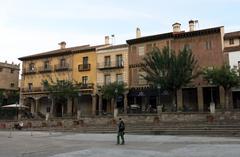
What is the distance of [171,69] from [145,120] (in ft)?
19.8

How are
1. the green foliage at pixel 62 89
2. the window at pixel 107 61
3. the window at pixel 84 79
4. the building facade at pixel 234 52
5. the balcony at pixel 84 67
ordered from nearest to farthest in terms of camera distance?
the building facade at pixel 234 52 → the green foliage at pixel 62 89 → the window at pixel 107 61 → the balcony at pixel 84 67 → the window at pixel 84 79

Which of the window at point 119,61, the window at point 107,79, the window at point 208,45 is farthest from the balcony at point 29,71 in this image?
the window at point 208,45

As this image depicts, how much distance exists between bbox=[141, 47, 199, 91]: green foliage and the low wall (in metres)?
3.98

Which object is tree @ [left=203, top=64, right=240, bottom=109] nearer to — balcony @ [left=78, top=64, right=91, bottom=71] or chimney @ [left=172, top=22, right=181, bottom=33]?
chimney @ [left=172, top=22, right=181, bottom=33]

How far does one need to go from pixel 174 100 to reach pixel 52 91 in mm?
16823

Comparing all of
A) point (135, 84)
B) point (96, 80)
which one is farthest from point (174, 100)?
point (96, 80)

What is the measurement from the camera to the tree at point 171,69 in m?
34.8

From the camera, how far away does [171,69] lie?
3488 centimetres

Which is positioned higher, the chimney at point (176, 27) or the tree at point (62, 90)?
the chimney at point (176, 27)

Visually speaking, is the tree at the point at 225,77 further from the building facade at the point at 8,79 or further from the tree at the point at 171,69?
the building facade at the point at 8,79

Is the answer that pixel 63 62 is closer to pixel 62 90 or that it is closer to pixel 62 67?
pixel 62 67

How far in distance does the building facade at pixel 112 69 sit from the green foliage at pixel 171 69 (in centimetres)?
780

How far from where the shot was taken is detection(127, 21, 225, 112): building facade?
3791 cm

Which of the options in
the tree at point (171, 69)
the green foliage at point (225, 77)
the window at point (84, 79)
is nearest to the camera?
the green foliage at point (225, 77)
